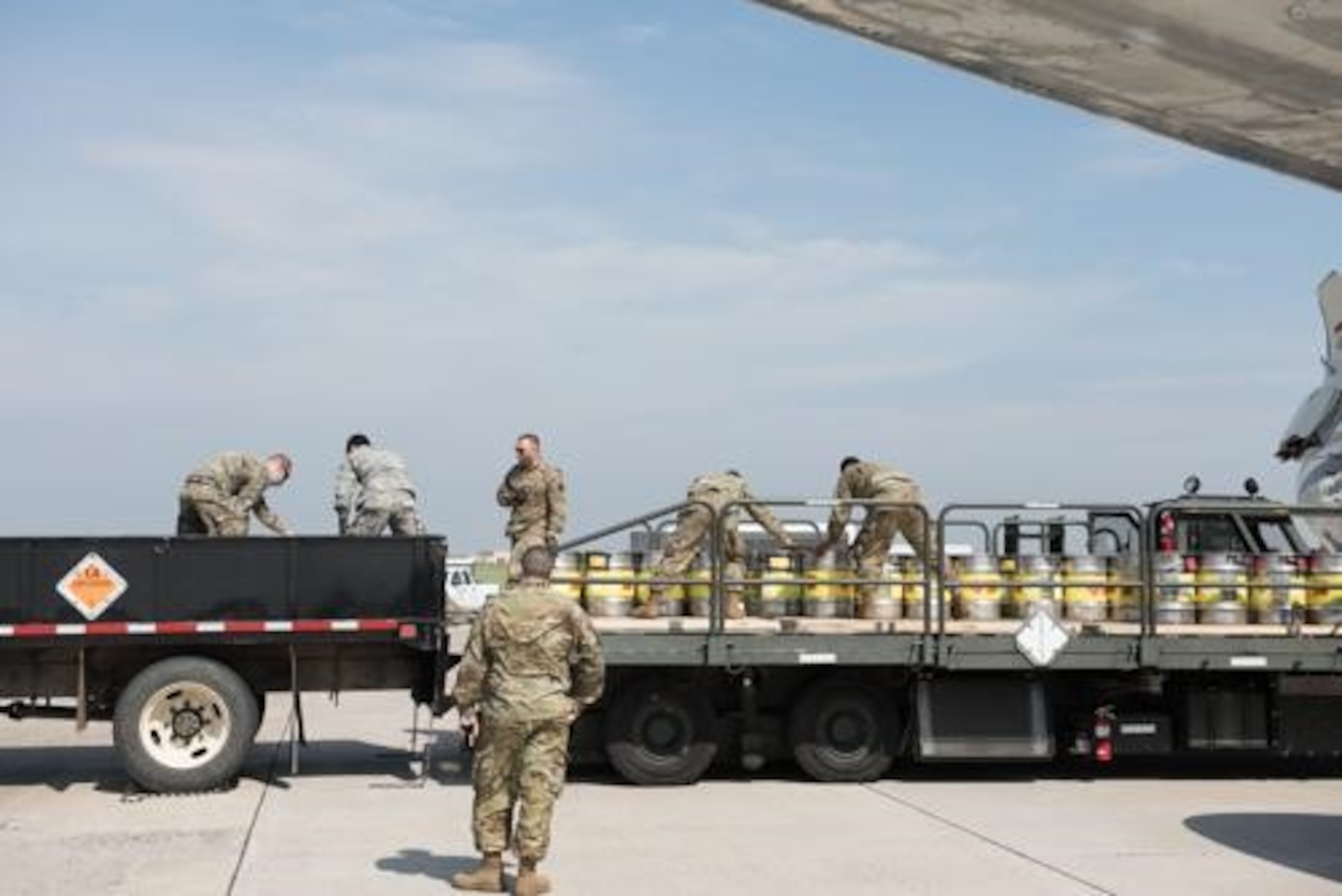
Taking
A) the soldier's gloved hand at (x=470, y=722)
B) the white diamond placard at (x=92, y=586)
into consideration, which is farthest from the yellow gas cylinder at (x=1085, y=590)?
the white diamond placard at (x=92, y=586)

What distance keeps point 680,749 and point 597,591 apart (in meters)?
1.27

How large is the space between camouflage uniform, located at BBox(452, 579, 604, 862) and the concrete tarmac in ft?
1.87

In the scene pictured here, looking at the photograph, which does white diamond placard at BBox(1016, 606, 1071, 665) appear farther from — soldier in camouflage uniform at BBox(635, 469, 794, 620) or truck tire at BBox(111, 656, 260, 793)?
truck tire at BBox(111, 656, 260, 793)

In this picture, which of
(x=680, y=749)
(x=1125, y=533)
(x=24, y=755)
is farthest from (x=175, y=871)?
(x=1125, y=533)

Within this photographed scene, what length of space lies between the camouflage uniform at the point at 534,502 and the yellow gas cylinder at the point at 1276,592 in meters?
5.19

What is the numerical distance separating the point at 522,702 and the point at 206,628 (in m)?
4.33

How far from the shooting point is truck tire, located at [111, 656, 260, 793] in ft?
39.8

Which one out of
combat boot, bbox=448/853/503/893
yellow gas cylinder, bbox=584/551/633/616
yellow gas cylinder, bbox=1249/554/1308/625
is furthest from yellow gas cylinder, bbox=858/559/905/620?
combat boot, bbox=448/853/503/893

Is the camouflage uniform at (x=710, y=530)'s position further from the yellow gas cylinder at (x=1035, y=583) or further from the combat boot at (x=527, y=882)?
the combat boot at (x=527, y=882)

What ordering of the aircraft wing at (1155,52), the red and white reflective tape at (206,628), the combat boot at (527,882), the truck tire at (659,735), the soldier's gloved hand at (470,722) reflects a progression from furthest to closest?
1. the truck tire at (659,735)
2. the red and white reflective tape at (206,628)
3. the soldier's gloved hand at (470,722)
4. the combat boot at (527,882)
5. the aircraft wing at (1155,52)

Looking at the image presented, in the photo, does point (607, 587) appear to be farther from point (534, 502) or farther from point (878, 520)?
point (878, 520)

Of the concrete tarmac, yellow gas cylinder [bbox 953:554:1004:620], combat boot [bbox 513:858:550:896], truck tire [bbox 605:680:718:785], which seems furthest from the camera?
yellow gas cylinder [bbox 953:554:1004:620]

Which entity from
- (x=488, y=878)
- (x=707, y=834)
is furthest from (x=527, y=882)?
(x=707, y=834)

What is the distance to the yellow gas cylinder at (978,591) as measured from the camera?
43.9 ft
